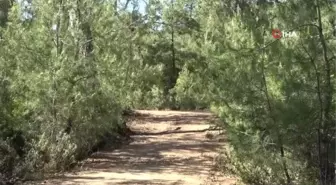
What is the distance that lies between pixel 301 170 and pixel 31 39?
687 centimetres

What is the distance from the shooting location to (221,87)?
8.92 m

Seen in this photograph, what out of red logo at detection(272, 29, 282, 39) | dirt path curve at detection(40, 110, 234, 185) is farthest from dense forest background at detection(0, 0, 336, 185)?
dirt path curve at detection(40, 110, 234, 185)

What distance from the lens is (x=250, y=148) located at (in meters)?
8.45

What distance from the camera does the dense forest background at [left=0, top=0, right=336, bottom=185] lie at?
24.2 feet

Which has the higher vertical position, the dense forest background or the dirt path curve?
the dense forest background

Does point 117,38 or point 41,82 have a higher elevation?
point 117,38

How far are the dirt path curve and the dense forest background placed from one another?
60 centimetres

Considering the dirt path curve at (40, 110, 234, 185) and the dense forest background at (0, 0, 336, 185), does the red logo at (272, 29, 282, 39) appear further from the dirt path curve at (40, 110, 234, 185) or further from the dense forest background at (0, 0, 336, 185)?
the dirt path curve at (40, 110, 234, 185)

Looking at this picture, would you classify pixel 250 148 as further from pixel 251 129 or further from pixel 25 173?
pixel 25 173

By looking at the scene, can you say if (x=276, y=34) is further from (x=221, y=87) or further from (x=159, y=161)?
(x=159, y=161)

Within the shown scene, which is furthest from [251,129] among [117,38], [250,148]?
[117,38]

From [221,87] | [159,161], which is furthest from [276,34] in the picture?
[159,161]

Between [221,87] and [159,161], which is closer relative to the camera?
[221,87]

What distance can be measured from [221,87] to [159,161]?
4.26m
